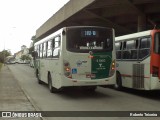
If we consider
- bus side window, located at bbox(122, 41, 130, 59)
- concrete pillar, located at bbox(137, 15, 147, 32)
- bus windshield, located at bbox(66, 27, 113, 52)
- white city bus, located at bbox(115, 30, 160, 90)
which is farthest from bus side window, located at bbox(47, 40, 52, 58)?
concrete pillar, located at bbox(137, 15, 147, 32)

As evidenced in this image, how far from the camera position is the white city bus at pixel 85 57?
14.4 m

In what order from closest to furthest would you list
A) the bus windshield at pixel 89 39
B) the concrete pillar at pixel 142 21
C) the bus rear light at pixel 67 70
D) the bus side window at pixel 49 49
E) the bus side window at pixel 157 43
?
the bus side window at pixel 157 43
the bus rear light at pixel 67 70
the bus windshield at pixel 89 39
the bus side window at pixel 49 49
the concrete pillar at pixel 142 21

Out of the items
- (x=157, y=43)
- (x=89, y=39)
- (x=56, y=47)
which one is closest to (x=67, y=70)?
(x=89, y=39)

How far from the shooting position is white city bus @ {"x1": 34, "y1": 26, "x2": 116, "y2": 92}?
47.1ft

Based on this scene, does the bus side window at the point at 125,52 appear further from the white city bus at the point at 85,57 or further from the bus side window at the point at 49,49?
the bus side window at the point at 49,49

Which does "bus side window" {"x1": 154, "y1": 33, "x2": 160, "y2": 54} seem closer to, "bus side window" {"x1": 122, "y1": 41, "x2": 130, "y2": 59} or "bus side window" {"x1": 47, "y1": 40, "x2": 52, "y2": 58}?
"bus side window" {"x1": 122, "y1": 41, "x2": 130, "y2": 59}

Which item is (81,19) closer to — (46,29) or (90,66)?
(46,29)

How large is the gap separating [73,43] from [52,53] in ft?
8.01

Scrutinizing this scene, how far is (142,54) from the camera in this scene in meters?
14.8

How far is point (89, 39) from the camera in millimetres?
14758

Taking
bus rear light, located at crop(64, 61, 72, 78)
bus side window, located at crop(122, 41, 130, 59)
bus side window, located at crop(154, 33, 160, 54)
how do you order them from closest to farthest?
bus side window, located at crop(154, 33, 160, 54) → bus rear light, located at crop(64, 61, 72, 78) → bus side window, located at crop(122, 41, 130, 59)

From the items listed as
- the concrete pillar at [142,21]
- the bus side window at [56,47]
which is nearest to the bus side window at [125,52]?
the bus side window at [56,47]

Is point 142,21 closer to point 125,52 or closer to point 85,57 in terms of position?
point 125,52

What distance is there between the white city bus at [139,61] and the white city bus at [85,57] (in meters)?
1.13
